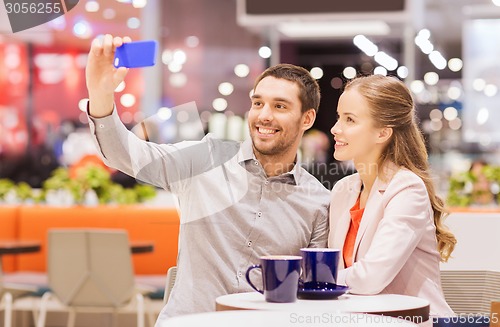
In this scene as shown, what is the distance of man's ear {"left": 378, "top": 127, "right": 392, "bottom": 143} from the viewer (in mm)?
2246

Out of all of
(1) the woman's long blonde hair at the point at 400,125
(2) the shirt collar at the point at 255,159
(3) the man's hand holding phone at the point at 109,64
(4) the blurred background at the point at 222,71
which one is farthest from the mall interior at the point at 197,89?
(3) the man's hand holding phone at the point at 109,64

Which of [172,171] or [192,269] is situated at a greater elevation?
[172,171]

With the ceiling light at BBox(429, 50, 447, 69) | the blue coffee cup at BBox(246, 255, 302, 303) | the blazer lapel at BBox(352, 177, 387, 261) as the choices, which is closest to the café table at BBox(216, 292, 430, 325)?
the blue coffee cup at BBox(246, 255, 302, 303)

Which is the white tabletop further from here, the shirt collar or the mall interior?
the mall interior

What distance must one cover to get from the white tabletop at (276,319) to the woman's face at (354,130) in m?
0.74

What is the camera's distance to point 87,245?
453 centimetres

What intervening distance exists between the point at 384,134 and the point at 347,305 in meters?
0.67

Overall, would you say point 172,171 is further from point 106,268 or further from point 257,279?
point 106,268

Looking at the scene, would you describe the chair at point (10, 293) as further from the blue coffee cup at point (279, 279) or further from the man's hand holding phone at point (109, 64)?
the blue coffee cup at point (279, 279)

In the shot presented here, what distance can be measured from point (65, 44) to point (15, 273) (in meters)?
6.77

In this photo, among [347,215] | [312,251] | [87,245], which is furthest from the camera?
[87,245]

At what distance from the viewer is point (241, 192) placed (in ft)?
7.65

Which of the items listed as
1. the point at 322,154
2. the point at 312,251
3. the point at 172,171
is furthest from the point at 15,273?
the point at 322,154

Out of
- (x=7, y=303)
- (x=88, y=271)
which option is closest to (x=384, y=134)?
(x=88, y=271)
